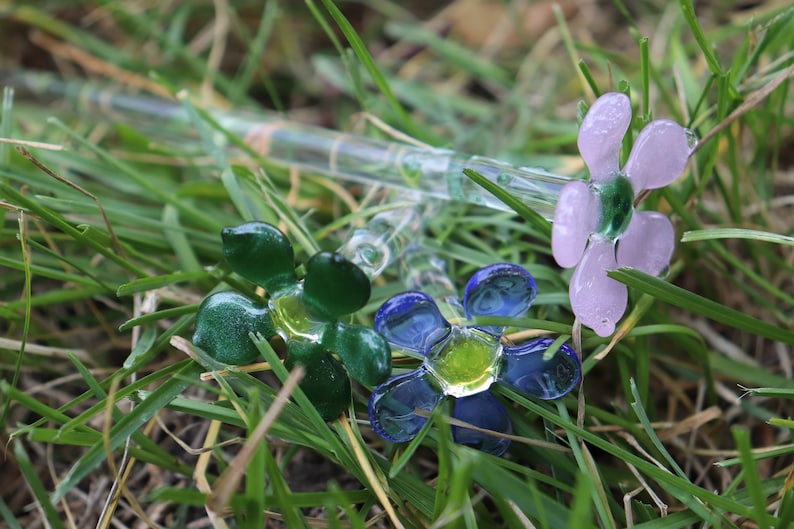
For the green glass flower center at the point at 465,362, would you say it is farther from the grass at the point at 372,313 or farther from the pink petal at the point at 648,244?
the pink petal at the point at 648,244

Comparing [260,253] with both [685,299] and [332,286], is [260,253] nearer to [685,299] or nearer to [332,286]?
[332,286]

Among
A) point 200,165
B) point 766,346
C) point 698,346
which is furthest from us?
point 200,165

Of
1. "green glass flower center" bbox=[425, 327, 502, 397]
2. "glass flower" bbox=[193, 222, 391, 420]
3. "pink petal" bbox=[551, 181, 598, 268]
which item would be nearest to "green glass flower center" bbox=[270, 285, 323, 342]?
"glass flower" bbox=[193, 222, 391, 420]

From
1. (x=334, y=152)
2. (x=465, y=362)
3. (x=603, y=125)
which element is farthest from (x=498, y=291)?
(x=334, y=152)

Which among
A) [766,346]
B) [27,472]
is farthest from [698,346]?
[27,472]

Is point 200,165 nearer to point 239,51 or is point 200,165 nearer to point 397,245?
point 397,245

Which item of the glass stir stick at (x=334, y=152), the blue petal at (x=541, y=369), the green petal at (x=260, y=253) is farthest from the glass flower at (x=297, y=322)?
the glass stir stick at (x=334, y=152)
